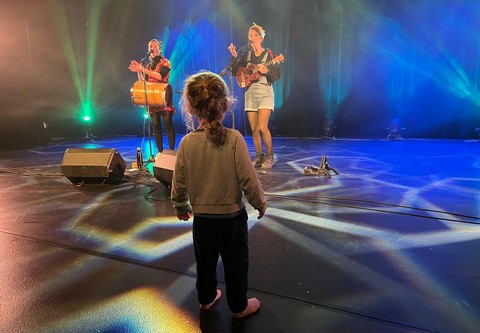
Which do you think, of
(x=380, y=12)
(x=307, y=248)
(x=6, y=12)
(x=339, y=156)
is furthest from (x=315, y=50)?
(x=307, y=248)

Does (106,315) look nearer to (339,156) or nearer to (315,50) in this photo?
(339,156)

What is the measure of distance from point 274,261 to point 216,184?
80 cm

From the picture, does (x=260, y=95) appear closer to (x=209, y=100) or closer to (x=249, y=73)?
(x=249, y=73)

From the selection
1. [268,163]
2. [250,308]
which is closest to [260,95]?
[268,163]

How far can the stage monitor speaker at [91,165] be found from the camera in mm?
3859

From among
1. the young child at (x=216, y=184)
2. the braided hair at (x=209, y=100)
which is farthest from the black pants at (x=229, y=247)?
the braided hair at (x=209, y=100)

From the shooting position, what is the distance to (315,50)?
31.8 ft

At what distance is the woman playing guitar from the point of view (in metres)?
4.66

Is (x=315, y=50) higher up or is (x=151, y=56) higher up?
(x=315, y=50)

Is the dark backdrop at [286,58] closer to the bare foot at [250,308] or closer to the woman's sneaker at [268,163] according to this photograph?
the woman's sneaker at [268,163]

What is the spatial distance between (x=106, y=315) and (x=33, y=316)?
33 cm

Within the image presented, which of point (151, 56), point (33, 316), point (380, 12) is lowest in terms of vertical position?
point (33, 316)

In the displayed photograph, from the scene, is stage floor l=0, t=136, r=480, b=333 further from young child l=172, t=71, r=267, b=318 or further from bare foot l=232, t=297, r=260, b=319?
young child l=172, t=71, r=267, b=318

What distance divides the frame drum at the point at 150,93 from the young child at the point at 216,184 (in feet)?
10.7
